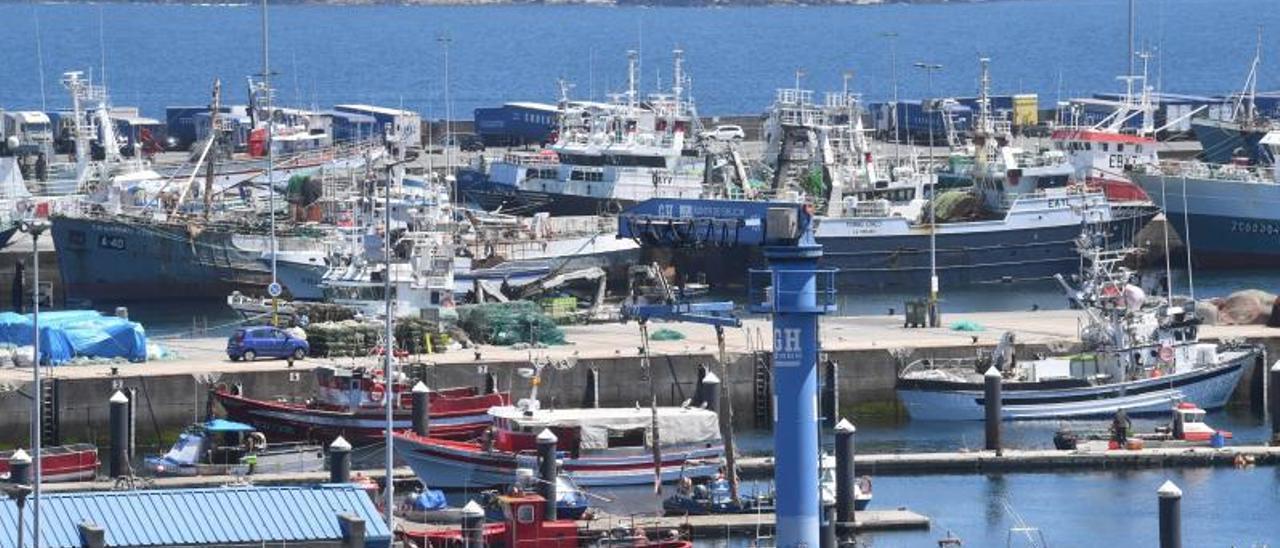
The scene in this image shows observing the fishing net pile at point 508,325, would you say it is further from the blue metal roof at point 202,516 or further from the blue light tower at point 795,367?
the blue light tower at point 795,367

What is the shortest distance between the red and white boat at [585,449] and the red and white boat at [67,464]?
5826 mm

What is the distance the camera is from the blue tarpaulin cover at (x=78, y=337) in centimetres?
7419

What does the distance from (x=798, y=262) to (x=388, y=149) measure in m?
71.0

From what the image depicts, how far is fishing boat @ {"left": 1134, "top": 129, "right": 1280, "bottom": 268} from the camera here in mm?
108500

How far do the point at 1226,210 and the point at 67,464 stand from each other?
54.5m

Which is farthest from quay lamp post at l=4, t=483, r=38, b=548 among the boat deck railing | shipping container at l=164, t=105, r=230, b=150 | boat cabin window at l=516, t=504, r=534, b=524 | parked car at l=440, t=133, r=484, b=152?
shipping container at l=164, t=105, r=230, b=150

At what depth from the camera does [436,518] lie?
58.3 meters


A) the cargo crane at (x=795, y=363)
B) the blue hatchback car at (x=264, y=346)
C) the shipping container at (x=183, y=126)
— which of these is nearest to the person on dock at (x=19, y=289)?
the blue hatchback car at (x=264, y=346)

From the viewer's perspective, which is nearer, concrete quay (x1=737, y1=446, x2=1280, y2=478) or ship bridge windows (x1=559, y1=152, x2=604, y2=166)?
concrete quay (x1=737, y1=446, x2=1280, y2=478)

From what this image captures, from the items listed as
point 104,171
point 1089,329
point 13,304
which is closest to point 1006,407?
point 1089,329

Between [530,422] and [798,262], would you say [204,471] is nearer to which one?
[530,422]

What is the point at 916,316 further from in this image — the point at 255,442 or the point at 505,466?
the point at 255,442

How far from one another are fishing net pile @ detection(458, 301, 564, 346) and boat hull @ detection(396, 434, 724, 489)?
12809 millimetres

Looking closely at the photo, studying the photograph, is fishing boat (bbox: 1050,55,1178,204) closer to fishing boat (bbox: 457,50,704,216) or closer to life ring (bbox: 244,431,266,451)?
fishing boat (bbox: 457,50,704,216)
